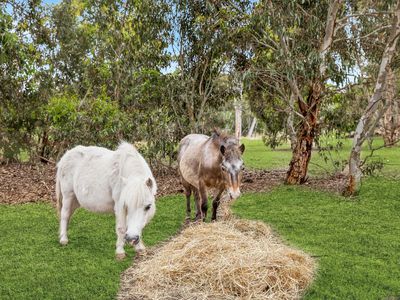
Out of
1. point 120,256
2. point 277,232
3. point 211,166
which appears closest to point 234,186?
point 211,166

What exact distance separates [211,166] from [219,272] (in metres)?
2.96

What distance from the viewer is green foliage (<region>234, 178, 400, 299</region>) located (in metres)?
5.27

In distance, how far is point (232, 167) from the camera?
711 centimetres

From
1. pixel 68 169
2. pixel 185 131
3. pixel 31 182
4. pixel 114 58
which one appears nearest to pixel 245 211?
pixel 68 169

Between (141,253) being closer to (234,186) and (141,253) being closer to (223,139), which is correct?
(234,186)

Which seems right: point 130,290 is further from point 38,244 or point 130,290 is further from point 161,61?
point 161,61

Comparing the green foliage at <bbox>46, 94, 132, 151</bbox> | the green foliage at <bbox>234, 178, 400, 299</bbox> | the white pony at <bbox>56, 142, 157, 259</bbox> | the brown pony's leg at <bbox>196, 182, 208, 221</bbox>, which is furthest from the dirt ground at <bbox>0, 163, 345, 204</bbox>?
the white pony at <bbox>56, 142, 157, 259</bbox>

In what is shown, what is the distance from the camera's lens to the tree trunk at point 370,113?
34.6ft

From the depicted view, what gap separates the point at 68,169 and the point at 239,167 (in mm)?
2676

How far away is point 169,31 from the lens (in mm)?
15555

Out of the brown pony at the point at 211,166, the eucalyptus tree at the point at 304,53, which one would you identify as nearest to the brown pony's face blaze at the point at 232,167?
the brown pony at the point at 211,166

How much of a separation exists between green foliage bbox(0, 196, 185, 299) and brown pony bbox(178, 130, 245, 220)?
84 centimetres

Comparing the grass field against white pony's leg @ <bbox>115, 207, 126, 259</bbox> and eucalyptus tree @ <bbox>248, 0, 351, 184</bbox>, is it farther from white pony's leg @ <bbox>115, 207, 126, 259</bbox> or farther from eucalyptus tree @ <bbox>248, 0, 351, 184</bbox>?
eucalyptus tree @ <bbox>248, 0, 351, 184</bbox>

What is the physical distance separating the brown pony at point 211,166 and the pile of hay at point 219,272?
1213 millimetres
